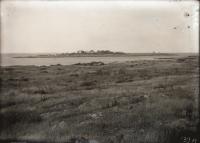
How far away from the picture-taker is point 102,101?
4.19 meters

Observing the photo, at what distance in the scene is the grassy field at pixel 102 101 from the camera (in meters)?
4.05

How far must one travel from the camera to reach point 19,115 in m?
4.07

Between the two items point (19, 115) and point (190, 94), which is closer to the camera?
point (19, 115)

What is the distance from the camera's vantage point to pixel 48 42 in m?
4.28

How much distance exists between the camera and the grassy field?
4051 millimetres

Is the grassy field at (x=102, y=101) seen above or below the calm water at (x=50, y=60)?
below

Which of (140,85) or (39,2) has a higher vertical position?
(39,2)

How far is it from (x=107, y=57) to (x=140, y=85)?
67 cm

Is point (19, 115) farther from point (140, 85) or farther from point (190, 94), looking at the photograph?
point (190, 94)

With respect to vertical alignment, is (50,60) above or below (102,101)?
above

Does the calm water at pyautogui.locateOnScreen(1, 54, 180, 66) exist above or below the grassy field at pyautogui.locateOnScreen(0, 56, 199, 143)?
above

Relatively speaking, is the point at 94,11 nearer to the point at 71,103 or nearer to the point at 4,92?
the point at 71,103

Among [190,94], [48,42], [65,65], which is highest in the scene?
[48,42]

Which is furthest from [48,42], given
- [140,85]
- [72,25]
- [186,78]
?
[186,78]
